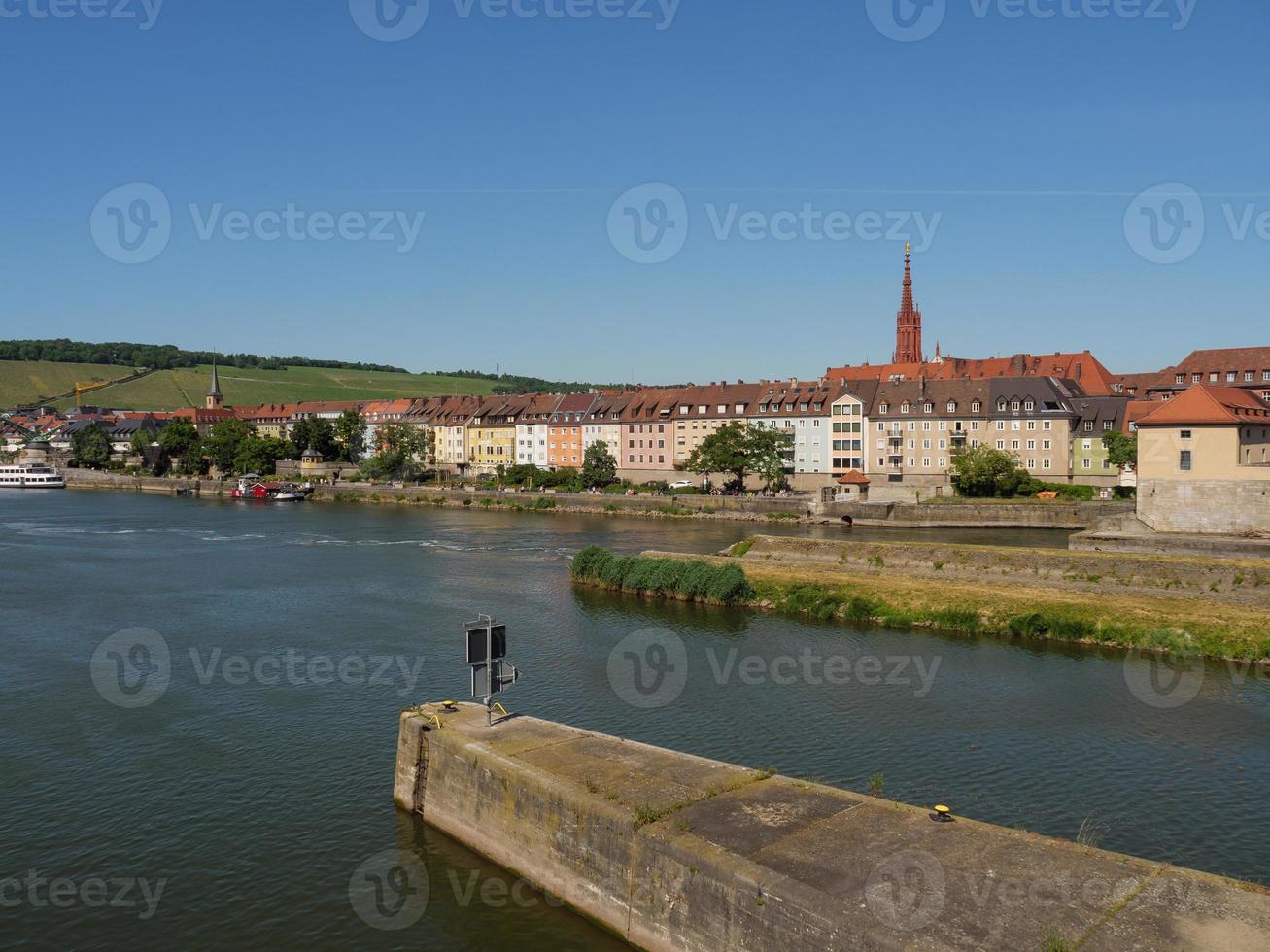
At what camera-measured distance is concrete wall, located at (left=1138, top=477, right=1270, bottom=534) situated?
155ft

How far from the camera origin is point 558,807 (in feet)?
48.5

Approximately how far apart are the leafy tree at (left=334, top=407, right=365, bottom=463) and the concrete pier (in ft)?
386

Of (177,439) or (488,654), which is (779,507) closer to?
(488,654)

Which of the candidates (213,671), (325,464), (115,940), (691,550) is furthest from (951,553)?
(325,464)

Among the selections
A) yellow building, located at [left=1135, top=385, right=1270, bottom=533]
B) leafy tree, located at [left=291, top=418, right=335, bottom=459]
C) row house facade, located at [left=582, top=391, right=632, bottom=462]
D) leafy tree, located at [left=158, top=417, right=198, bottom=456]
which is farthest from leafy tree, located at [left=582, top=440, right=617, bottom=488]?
leafy tree, located at [left=158, top=417, right=198, bottom=456]

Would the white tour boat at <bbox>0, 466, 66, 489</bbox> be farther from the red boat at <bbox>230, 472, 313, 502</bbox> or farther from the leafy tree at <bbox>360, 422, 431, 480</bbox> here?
the leafy tree at <bbox>360, 422, 431, 480</bbox>

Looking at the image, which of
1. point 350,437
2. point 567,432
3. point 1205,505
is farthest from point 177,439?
point 1205,505

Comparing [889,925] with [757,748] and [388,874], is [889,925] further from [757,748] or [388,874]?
[757,748]

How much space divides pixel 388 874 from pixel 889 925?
8.51 metres

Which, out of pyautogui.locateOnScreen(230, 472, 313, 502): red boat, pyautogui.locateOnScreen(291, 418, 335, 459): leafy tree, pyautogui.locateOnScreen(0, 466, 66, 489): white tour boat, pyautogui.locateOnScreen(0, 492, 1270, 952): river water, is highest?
pyautogui.locateOnScreen(291, 418, 335, 459): leafy tree

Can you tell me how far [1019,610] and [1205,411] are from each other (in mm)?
22622

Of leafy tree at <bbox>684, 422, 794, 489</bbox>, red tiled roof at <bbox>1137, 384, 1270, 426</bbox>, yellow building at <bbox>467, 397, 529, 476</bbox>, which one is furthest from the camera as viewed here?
yellow building at <bbox>467, 397, 529, 476</bbox>

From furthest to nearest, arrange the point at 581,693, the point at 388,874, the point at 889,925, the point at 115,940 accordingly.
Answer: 1. the point at 581,693
2. the point at 388,874
3. the point at 115,940
4. the point at 889,925

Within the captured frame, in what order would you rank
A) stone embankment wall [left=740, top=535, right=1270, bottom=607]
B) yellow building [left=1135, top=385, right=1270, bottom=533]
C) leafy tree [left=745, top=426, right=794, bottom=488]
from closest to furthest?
stone embankment wall [left=740, top=535, right=1270, bottom=607] → yellow building [left=1135, top=385, right=1270, bottom=533] → leafy tree [left=745, top=426, right=794, bottom=488]
